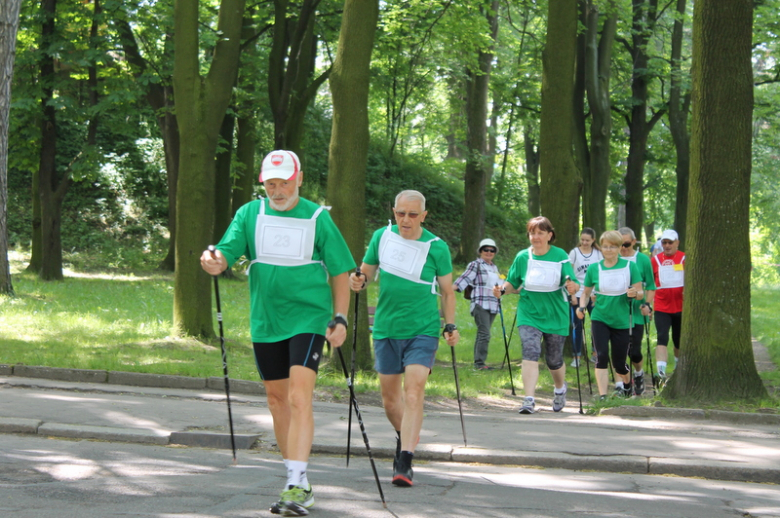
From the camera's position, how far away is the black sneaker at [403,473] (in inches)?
249

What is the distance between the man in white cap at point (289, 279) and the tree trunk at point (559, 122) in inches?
337

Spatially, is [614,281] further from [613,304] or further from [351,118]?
[351,118]

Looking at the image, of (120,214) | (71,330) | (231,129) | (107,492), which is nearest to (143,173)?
(120,214)

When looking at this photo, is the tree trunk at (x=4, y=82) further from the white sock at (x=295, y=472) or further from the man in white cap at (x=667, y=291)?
the white sock at (x=295, y=472)

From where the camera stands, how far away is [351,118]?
11859 millimetres

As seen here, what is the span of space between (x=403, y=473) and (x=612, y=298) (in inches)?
219

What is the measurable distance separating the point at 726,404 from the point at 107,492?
6.73 meters

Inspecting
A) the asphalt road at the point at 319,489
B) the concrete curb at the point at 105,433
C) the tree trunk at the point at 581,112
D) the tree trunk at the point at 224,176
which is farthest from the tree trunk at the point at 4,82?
the tree trunk at the point at 581,112

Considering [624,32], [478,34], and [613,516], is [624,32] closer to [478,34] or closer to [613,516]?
[478,34]

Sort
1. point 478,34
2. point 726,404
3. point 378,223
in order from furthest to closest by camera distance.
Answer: point 378,223 < point 478,34 < point 726,404

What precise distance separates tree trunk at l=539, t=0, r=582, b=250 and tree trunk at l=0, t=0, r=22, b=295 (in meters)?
10.1

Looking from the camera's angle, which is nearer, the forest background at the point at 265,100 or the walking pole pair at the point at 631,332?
the walking pole pair at the point at 631,332

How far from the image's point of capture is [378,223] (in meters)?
37.5

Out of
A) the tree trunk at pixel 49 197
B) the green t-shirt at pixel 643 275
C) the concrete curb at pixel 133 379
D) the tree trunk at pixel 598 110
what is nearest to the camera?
the concrete curb at pixel 133 379
